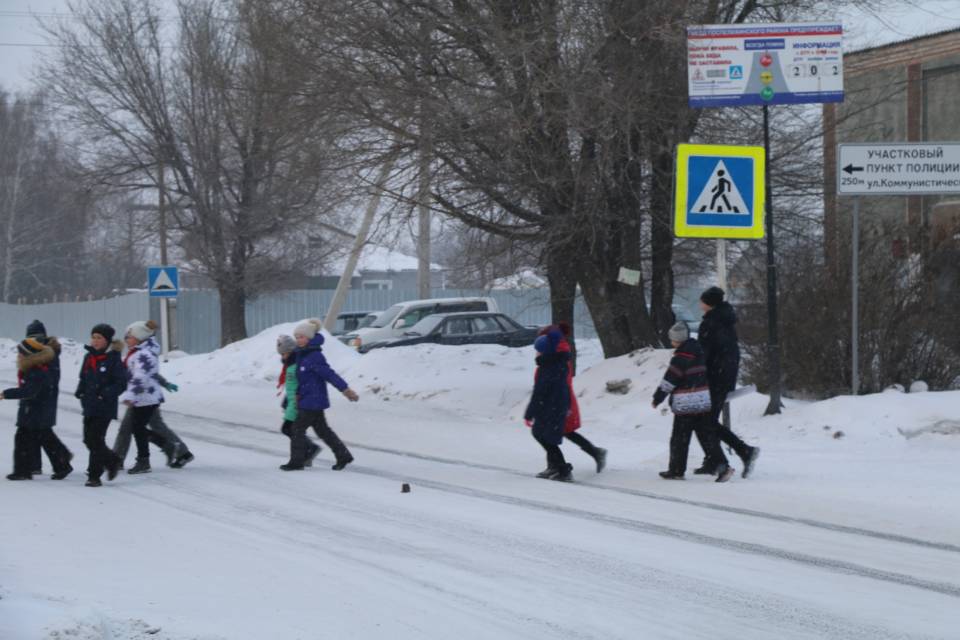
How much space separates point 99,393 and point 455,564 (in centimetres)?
492

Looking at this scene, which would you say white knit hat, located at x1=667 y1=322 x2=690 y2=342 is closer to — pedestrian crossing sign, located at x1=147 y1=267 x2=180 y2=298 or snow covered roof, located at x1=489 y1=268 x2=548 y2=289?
snow covered roof, located at x1=489 y1=268 x2=548 y2=289

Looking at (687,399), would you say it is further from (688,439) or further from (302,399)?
(302,399)

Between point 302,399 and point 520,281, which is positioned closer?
point 302,399

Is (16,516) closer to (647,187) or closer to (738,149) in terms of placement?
(738,149)

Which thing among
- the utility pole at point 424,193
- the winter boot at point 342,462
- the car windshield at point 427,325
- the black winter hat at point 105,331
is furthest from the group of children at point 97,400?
the car windshield at point 427,325

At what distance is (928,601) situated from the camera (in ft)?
22.3

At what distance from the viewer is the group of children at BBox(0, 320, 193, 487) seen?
11.2 metres

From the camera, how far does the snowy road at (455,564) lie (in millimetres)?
6266

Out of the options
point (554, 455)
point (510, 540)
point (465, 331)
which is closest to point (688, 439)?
point (554, 455)

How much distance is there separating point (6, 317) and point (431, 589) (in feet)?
175

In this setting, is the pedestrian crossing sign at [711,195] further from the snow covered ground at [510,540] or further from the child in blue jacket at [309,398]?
the child in blue jacket at [309,398]

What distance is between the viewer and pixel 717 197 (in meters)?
12.7

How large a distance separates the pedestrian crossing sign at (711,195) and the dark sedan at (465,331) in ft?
52.3

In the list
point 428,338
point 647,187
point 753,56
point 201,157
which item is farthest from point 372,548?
point 201,157
